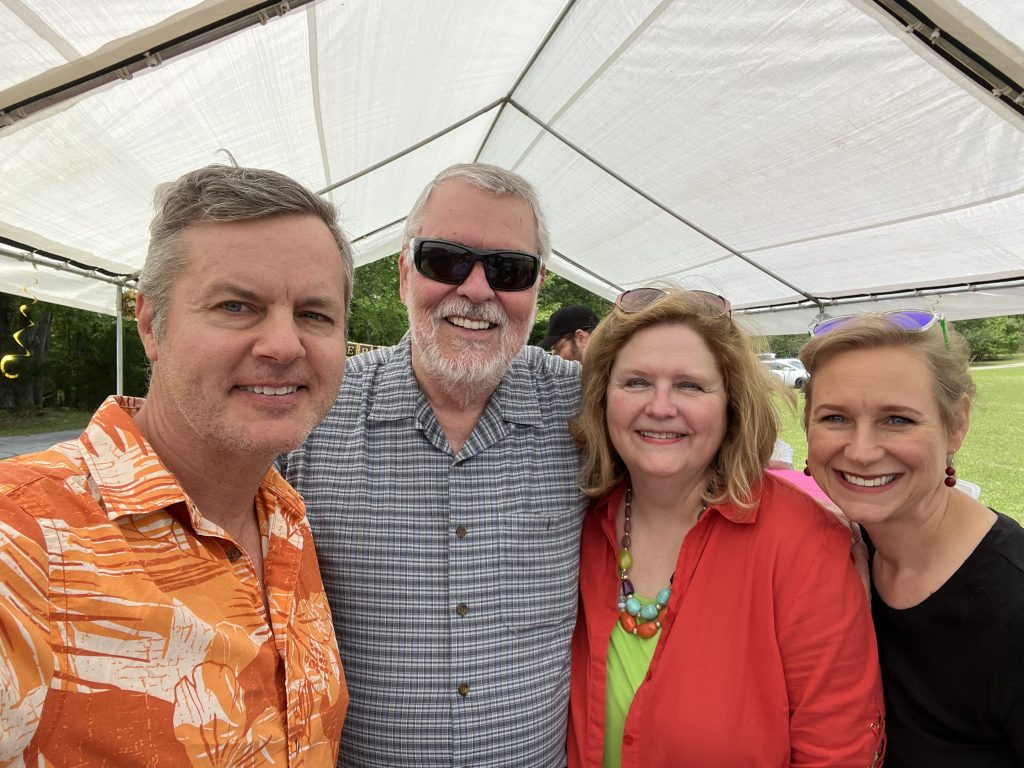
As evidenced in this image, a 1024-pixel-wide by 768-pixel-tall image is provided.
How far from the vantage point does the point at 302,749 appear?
1.27 meters

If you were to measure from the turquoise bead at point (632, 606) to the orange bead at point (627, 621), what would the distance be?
0.04ft

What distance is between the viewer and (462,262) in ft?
6.58

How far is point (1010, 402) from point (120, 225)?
31.0 m

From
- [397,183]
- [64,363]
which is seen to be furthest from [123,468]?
[64,363]

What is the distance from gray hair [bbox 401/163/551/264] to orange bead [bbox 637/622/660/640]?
4.19 ft

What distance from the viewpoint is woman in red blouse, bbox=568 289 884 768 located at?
1631 mm

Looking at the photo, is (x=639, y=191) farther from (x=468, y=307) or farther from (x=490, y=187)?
(x=468, y=307)

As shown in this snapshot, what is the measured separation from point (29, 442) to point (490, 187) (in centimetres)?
1558

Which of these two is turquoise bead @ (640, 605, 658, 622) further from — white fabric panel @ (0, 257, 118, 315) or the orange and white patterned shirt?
white fabric panel @ (0, 257, 118, 315)

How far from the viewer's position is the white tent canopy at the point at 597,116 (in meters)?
2.35

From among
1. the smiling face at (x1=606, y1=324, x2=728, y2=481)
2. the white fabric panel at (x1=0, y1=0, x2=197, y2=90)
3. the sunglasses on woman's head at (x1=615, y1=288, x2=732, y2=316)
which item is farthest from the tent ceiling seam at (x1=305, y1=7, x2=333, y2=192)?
the smiling face at (x1=606, y1=324, x2=728, y2=481)

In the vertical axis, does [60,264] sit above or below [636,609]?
above

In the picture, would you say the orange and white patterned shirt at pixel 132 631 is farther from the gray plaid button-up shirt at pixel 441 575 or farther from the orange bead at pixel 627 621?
the orange bead at pixel 627 621

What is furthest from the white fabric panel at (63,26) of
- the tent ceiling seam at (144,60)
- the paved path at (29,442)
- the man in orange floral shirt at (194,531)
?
the paved path at (29,442)
